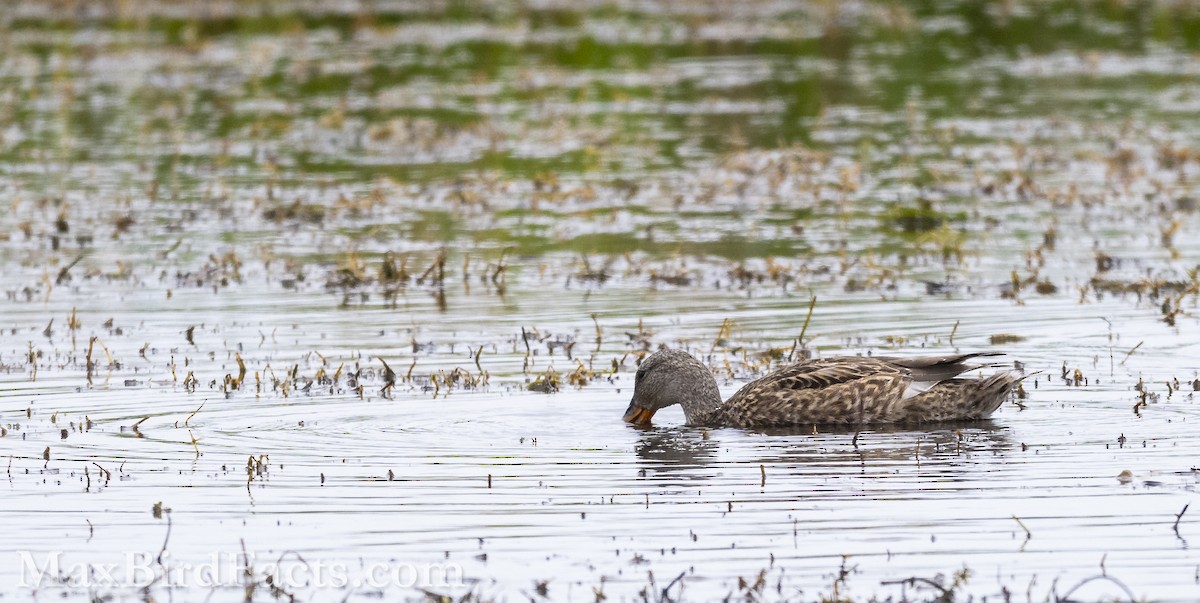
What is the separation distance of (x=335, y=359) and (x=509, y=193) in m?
9.19

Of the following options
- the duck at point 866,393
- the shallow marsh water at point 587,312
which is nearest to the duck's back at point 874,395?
the duck at point 866,393

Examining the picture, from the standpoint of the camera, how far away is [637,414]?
11695 mm

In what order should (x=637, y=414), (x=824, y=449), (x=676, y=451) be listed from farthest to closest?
(x=637, y=414), (x=676, y=451), (x=824, y=449)

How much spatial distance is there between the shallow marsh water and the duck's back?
0.69ft

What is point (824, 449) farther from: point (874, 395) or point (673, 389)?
point (673, 389)

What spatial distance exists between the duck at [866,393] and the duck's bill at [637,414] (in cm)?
1

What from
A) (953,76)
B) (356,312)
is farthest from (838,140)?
(356,312)

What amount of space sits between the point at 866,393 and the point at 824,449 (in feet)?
2.74

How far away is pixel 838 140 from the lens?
25.9m

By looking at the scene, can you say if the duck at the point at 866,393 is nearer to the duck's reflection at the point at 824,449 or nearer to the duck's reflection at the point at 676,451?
the duck's reflection at the point at 824,449

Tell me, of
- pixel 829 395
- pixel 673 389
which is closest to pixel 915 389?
pixel 829 395

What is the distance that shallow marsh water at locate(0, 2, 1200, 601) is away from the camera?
8.55m

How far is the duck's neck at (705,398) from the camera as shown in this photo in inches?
464

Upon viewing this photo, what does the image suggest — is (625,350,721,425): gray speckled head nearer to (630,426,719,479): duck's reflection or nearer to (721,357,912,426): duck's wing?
(630,426,719,479): duck's reflection
